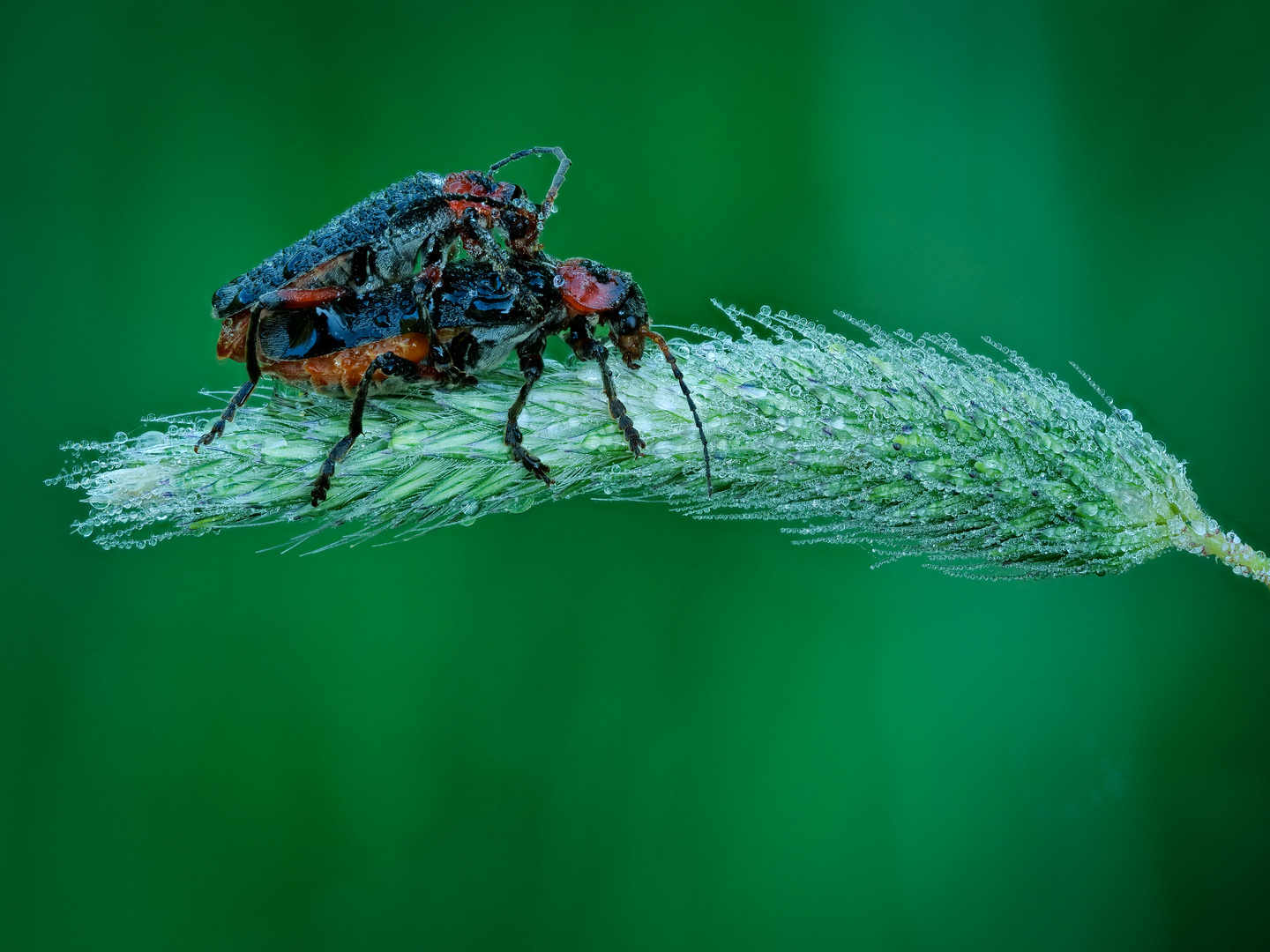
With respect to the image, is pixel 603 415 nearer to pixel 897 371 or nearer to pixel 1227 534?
pixel 897 371

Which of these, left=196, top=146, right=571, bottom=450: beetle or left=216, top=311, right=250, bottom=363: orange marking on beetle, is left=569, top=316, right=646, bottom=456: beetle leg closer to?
left=196, top=146, right=571, bottom=450: beetle

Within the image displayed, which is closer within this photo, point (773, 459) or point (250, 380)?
point (773, 459)

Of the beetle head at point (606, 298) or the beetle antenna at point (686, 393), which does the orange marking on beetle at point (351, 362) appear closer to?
the beetle head at point (606, 298)

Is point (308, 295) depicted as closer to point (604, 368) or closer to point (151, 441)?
point (151, 441)

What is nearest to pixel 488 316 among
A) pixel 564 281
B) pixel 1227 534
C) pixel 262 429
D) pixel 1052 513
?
pixel 564 281

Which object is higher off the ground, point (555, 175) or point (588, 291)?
point (555, 175)

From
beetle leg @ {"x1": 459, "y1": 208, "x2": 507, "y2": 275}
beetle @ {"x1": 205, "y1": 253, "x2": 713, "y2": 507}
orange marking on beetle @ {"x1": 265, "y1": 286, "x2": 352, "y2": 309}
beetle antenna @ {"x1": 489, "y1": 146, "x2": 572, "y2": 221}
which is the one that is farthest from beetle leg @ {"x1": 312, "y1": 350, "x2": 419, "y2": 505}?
beetle antenna @ {"x1": 489, "y1": 146, "x2": 572, "y2": 221}

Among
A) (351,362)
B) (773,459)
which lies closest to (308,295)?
(351,362)
